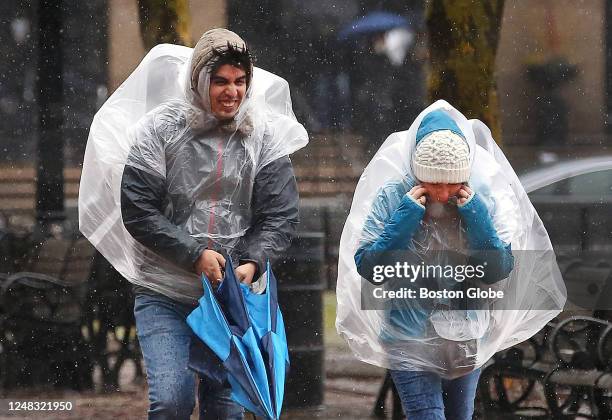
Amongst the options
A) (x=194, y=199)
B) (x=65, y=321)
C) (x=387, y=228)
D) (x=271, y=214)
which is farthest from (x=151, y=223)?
(x=65, y=321)

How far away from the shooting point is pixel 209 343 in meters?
4.22

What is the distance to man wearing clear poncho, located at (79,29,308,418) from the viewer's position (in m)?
4.33

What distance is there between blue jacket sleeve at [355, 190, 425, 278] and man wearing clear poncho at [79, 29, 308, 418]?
0.30 m

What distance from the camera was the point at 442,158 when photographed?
172 inches

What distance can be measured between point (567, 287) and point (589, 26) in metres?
1.18

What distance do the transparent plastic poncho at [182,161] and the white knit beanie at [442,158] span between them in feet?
1.93

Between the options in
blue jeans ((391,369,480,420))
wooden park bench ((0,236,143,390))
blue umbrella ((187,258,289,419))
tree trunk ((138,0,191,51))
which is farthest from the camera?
wooden park bench ((0,236,143,390))

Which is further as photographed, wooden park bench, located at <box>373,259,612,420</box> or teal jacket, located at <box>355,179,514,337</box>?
wooden park bench, located at <box>373,259,612,420</box>

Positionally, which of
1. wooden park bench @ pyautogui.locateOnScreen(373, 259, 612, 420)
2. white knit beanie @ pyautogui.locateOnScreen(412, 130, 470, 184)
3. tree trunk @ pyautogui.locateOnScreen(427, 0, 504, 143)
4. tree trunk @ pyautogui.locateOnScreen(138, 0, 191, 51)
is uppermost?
tree trunk @ pyautogui.locateOnScreen(138, 0, 191, 51)

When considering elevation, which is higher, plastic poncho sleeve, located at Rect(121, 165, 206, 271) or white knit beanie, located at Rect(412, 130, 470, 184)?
white knit beanie, located at Rect(412, 130, 470, 184)

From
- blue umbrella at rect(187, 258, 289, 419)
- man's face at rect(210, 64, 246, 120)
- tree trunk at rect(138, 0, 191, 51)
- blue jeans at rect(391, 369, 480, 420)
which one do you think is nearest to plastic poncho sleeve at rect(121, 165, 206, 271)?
blue umbrella at rect(187, 258, 289, 419)

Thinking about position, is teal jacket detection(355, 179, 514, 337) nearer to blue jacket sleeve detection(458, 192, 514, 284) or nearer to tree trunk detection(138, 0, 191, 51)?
blue jacket sleeve detection(458, 192, 514, 284)

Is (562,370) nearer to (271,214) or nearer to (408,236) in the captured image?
(408,236)

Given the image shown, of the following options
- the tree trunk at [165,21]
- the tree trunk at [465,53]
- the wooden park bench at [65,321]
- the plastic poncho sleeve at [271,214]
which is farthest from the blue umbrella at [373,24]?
the wooden park bench at [65,321]
